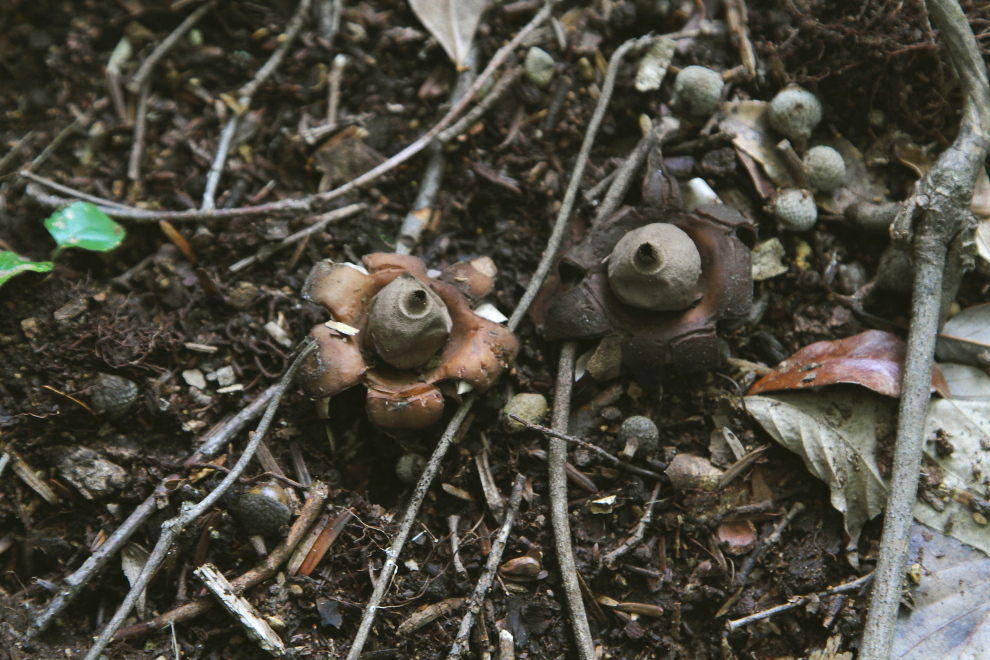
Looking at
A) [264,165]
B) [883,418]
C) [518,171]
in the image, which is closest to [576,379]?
[518,171]

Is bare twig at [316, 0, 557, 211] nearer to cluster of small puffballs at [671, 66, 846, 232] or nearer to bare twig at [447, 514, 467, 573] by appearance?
cluster of small puffballs at [671, 66, 846, 232]

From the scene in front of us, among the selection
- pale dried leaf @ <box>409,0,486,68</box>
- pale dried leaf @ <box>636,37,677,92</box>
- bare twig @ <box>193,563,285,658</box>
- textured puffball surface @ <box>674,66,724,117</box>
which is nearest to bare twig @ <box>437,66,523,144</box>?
pale dried leaf @ <box>409,0,486,68</box>

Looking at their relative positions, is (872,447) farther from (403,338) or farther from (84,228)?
Answer: (84,228)

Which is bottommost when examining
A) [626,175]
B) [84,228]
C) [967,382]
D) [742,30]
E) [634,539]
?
[634,539]

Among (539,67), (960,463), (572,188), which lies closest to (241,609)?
(572,188)

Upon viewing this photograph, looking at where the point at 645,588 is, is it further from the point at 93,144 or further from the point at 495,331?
the point at 93,144
